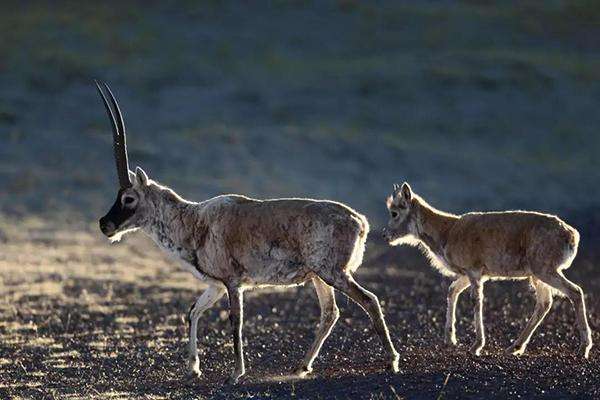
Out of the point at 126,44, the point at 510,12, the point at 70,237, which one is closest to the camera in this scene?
the point at 70,237

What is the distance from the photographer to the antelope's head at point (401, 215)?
53.0ft

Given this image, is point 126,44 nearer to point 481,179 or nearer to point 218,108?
point 218,108

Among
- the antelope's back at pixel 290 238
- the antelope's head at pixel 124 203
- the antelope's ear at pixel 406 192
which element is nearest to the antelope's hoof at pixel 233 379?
the antelope's back at pixel 290 238

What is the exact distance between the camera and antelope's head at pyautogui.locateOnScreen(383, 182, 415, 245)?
16.2 m

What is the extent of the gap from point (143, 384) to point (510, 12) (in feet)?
146

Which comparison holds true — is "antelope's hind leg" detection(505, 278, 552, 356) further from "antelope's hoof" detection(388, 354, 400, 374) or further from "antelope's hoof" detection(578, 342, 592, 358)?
"antelope's hoof" detection(388, 354, 400, 374)

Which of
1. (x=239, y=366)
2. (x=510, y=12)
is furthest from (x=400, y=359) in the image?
(x=510, y=12)

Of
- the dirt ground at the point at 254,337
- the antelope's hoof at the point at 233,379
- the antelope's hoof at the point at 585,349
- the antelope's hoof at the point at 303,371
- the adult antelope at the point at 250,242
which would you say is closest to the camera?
the dirt ground at the point at 254,337

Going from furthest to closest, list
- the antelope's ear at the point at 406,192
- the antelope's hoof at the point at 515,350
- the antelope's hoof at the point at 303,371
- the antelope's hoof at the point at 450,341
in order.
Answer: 1. the antelope's ear at the point at 406,192
2. the antelope's hoof at the point at 450,341
3. the antelope's hoof at the point at 515,350
4. the antelope's hoof at the point at 303,371

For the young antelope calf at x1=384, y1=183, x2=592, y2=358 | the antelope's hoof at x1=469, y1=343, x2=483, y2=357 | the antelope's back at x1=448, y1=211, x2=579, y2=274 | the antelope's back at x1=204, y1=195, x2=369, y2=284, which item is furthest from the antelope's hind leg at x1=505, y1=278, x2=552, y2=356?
the antelope's back at x1=204, y1=195, x2=369, y2=284

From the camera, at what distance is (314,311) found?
19.4m

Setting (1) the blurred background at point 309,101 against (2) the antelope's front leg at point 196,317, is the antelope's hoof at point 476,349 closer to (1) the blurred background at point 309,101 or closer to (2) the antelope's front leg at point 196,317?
(2) the antelope's front leg at point 196,317

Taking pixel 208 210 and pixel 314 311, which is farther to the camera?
pixel 314 311

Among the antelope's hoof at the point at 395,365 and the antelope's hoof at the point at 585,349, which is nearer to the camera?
the antelope's hoof at the point at 395,365
